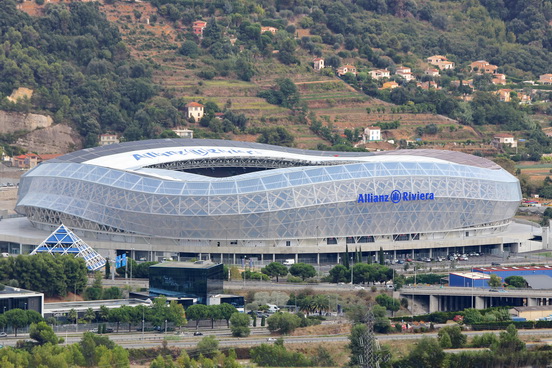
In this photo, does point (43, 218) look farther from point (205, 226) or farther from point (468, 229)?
point (468, 229)

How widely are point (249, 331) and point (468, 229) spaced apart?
3971 centimetres

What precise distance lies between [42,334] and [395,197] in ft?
141

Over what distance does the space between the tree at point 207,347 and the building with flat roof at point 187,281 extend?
15.1m

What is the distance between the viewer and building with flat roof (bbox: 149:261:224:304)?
339 feet

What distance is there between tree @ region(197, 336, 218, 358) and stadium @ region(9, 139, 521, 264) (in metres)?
30.9

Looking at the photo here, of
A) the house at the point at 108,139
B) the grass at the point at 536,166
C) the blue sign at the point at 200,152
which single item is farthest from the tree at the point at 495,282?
the house at the point at 108,139

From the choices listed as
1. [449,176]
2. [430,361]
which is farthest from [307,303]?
[449,176]

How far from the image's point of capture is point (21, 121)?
176 m

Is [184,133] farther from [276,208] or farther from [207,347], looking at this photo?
[207,347]

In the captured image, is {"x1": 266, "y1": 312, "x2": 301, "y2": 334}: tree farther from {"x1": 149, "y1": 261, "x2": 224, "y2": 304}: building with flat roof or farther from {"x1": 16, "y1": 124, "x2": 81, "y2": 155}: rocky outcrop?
{"x1": 16, "y1": 124, "x2": 81, "y2": 155}: rocky outcrop

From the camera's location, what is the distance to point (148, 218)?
393 feet

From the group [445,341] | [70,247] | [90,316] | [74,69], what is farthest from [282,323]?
[74,69]

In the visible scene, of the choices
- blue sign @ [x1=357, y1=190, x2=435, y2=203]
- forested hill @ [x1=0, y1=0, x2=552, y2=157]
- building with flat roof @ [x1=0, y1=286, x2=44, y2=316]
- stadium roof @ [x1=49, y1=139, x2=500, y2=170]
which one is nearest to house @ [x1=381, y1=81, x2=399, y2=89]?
forested hill @ [x1=0, y1=0, x2=552, y2=157]

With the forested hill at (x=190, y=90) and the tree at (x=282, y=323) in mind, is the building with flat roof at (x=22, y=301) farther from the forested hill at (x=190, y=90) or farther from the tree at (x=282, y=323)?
the forested hill at (x=190, y=90)
